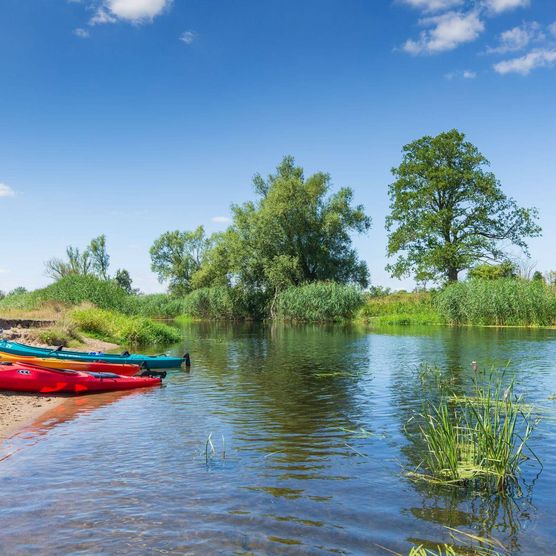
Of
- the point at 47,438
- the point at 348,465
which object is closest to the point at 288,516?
the point at 348,465

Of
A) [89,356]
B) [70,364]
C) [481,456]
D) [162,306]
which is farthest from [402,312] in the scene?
[481,456]

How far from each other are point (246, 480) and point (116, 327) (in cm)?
2264

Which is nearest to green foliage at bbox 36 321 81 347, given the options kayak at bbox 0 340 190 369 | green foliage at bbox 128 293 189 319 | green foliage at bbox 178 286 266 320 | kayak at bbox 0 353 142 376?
kayak at bbox 0 340 190 369

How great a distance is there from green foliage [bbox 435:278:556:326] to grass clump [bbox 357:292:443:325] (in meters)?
2.90

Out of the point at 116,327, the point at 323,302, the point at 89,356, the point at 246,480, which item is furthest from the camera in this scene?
the point at 323,302

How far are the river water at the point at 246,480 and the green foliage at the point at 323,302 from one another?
34974 millimetres

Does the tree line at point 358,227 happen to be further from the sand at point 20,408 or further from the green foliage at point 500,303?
the sand at point 20,408

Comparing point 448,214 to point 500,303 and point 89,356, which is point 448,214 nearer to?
point 500,303

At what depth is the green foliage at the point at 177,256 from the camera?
94188 millimetres

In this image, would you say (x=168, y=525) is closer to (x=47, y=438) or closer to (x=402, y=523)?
(x=402, y=523)

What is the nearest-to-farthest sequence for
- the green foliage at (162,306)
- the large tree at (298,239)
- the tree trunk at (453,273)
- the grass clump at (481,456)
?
1. the grass clump at (481,456)
2. the tree trunk at (453,273)
3. the large tree at (298,239)
4. the green foliage at (162,306)

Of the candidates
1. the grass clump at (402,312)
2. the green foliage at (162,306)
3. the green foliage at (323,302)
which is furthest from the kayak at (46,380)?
the green foliage at (162,306)

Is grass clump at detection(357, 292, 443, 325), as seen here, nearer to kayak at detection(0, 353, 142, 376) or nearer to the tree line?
the tree line

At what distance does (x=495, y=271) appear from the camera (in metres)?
51.5
